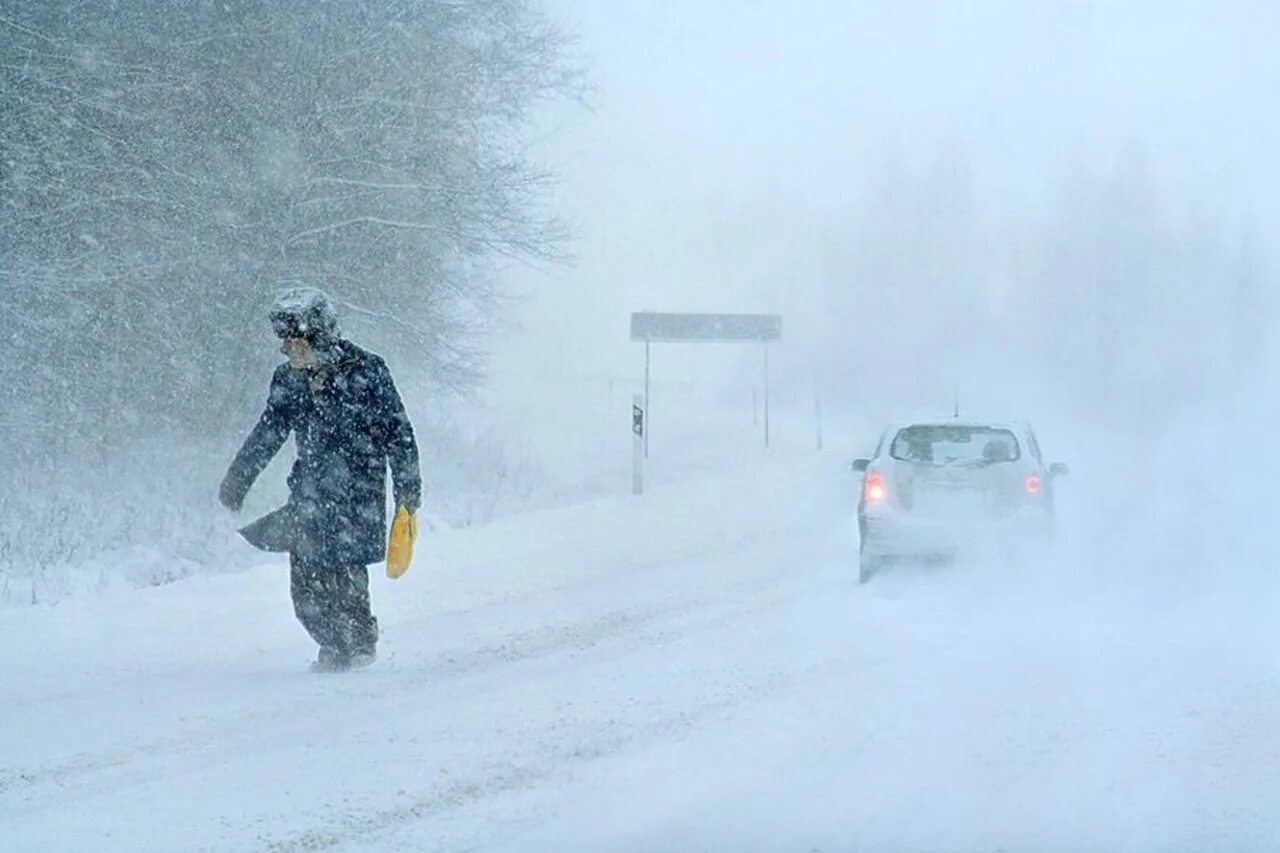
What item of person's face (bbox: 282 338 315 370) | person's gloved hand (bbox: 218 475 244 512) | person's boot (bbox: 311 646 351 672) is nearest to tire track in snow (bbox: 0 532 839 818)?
person's boot (bbox: 311 646 351 672)

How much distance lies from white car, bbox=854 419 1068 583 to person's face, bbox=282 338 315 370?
5.68m

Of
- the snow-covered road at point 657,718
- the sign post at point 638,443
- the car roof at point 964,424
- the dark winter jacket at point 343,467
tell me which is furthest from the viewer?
the sign post at point 638,443

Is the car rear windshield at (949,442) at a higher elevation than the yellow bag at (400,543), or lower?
higher

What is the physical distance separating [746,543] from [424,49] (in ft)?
21.2

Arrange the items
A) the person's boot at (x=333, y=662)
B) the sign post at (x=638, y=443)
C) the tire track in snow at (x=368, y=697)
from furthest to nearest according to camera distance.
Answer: the sign post at (x=638, y=443) → the person's boot at (x=333, y=662) → the tire track in snow at (x=368, y=697)

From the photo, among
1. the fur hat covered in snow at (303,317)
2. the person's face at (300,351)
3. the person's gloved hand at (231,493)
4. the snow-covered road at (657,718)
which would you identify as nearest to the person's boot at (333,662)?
the snow-covered road at (657,718)

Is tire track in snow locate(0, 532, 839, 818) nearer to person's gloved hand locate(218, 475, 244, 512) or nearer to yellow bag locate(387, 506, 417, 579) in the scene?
yellow bag locate(387, 506, 417, 579)

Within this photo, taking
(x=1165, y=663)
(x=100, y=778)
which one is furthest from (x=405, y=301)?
(x=100, y=778)

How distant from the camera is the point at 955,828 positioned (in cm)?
523

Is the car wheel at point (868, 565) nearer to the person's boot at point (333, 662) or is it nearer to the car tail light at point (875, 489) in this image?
the car tail light at point (875, 489)

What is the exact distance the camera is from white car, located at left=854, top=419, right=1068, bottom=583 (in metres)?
12.0

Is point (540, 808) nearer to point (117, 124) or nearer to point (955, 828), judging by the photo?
point (955, 828)

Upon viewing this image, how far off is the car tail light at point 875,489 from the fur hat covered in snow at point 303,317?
5807 mm

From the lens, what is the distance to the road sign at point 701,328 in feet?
81.5
